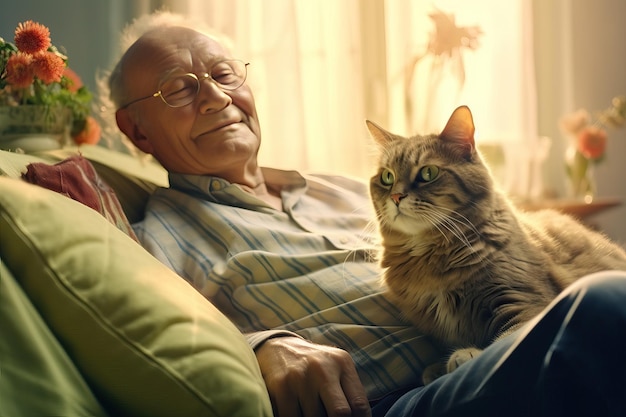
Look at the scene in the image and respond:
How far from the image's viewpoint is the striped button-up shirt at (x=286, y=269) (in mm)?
→ 1176

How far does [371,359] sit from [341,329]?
74mm

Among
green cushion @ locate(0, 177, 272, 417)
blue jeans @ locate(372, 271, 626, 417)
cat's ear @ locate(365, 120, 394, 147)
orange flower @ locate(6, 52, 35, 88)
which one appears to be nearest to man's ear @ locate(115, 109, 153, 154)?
orange flower @ locate(6, 52, 35, 88)

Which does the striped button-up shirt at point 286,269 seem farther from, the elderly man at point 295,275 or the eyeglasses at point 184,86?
the eyeglasses at point 184,86

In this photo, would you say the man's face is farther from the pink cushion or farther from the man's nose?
the pink cushion

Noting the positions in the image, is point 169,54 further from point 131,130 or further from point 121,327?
point 121,327

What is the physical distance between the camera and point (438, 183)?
1.19m

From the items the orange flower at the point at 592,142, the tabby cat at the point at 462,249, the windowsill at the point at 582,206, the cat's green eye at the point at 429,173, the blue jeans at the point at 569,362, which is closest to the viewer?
the blue jeans at the point at 569,362

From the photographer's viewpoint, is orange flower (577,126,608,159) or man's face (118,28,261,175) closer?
man's face (118,28,261,175)

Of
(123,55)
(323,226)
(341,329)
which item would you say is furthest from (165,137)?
(341,329)

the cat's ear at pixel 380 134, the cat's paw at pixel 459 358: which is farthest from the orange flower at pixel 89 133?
the cat's paw at pixel 459 358

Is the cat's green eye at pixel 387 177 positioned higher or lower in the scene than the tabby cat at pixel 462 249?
higher

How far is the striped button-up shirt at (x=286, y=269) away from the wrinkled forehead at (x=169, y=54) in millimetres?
241

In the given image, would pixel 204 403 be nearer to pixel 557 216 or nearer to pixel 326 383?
pixel 326 383

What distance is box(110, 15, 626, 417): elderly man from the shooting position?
72 centimetres
